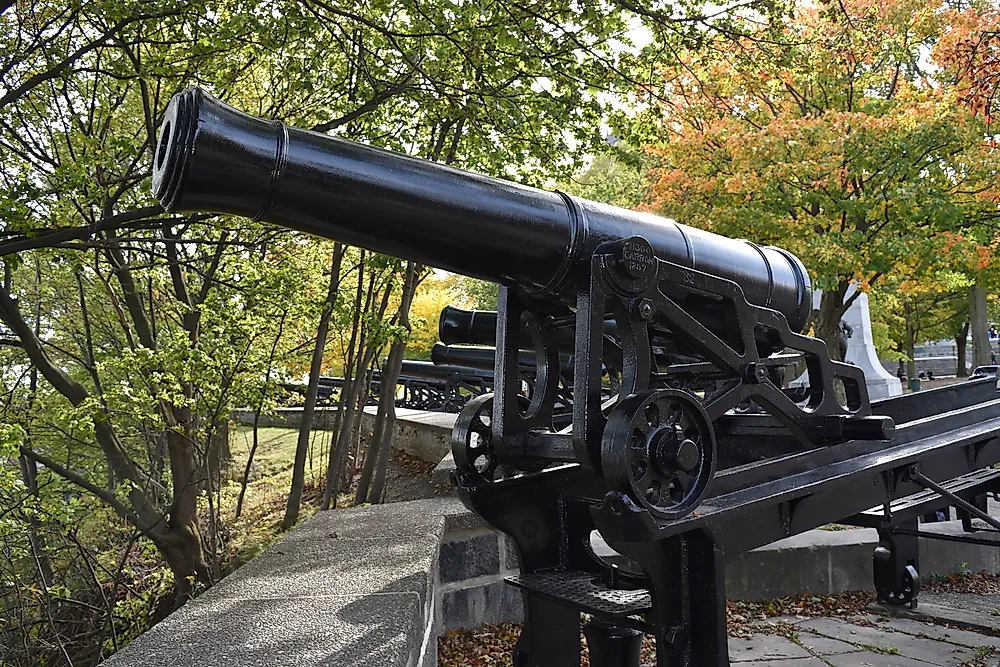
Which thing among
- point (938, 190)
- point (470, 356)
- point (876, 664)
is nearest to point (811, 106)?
point (938, 190)

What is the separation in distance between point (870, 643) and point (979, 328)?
1550 centimetres

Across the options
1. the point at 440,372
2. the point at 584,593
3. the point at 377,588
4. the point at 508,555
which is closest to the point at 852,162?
the point at 440,372

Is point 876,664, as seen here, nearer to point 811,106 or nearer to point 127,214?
point 127,214

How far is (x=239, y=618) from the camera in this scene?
2.68 meters

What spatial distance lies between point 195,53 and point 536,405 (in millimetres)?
3144

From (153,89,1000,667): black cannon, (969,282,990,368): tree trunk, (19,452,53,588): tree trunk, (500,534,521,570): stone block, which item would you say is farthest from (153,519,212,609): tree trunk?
(969,282,990,368): tree trunk

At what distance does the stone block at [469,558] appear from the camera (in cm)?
423

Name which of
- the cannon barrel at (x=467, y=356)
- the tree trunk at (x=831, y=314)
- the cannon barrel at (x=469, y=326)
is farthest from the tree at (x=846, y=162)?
the cannon barrel at (x=469, y=326)

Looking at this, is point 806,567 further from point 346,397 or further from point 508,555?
point 346,397

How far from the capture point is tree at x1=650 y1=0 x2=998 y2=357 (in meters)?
9.80

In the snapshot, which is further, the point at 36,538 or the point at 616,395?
the point at 36,538

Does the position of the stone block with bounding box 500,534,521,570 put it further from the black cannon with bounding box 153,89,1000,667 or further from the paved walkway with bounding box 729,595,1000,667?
the paved walkway with bounding box 729,595,1000,667

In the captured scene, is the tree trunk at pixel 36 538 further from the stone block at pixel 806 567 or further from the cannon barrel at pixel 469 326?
the stone block at pixel 806 567

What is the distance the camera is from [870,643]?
4457mm
